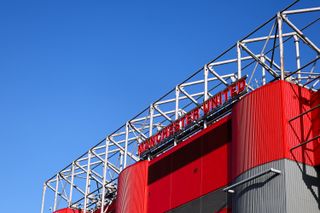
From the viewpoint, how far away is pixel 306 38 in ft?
146

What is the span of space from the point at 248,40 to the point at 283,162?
13833 mm

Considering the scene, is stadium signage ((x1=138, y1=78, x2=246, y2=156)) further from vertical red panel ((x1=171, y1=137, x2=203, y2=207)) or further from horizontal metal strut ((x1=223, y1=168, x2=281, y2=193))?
horizontal metal strut ((x1=223, y1=168, x2=281, y2=193))

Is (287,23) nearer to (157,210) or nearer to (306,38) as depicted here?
(306,38)

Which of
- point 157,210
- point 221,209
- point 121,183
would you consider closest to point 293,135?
point 221,209

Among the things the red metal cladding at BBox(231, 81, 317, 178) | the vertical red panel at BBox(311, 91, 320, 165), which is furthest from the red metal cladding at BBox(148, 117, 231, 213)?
the vertical red panel at BBox(311, 91, 320, 165)

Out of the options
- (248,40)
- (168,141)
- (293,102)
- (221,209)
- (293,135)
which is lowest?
(221,209)

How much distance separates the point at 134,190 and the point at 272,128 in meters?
20.0

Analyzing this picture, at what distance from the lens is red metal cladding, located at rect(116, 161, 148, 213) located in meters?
55.3

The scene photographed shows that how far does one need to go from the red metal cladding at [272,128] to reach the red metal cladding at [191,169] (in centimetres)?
314

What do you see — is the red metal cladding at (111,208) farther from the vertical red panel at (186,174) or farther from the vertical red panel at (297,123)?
the vertical red panel at (297,123)

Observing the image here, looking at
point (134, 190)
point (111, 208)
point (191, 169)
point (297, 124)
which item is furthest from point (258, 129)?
point (111, 208)

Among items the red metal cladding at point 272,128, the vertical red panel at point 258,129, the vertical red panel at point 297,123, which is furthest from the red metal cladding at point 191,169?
the vertical red panel at point 297,123

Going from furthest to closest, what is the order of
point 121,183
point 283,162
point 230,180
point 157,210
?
point 121,183, point 157,210, point 230,180, point 283,162

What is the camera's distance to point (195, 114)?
52938 millimetres
